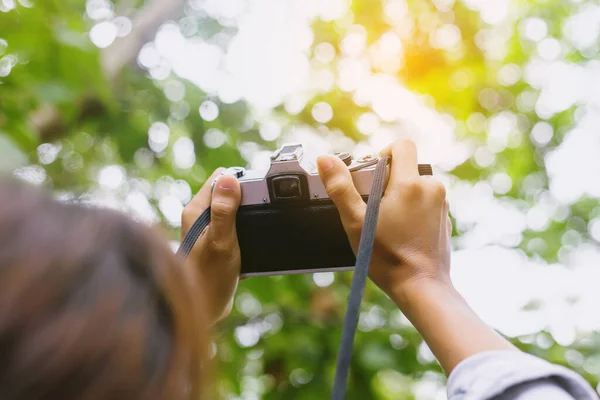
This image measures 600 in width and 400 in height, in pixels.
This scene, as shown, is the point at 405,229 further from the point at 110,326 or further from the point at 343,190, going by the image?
the point at 110,326

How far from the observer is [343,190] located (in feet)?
2.28

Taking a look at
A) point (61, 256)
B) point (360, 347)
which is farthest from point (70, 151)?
point (61, 256)

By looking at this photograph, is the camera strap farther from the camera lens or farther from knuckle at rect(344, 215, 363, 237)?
the camera lens

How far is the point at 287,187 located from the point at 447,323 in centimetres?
30

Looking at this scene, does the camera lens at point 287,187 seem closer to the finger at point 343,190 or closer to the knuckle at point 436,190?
the finger at point 343,190

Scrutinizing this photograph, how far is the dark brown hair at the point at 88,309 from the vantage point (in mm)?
312

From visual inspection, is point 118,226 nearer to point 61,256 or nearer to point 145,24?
point 61,256

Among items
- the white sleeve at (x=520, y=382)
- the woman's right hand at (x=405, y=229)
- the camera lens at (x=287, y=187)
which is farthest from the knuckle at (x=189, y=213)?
the white sleeve at (x=520, y=382)

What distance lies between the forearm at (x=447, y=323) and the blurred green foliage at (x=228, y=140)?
1.43ft

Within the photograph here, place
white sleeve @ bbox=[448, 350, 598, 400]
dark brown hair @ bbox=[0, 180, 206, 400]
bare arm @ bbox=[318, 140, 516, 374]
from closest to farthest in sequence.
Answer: dark brown hair @ bbox=[0, 180, 206, 400] → white sleeve @ bbox=[448, 350, 598, 400] → bare arm @ bbox=[318, 140, 516, 374]

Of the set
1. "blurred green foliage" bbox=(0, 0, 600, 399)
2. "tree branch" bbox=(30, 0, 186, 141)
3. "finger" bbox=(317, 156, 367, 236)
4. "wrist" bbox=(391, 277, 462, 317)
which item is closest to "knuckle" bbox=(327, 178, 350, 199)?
"finger" bbox=(317, 156, 367, 236)

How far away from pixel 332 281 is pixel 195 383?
4.65ft

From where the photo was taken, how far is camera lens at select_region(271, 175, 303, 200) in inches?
30.9

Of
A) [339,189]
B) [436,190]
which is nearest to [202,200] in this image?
[339,189]
